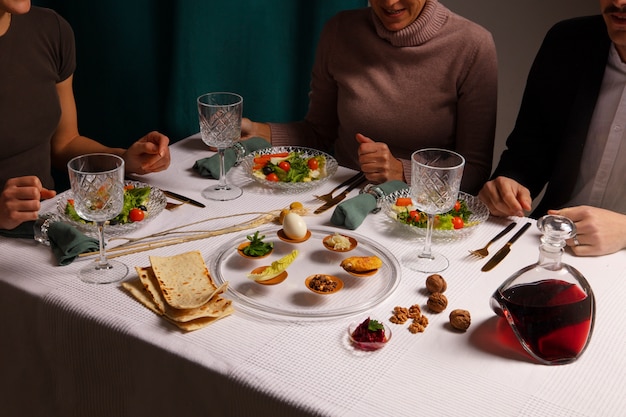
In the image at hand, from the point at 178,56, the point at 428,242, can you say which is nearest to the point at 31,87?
the point at 178,56

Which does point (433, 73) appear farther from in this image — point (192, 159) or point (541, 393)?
point (541, 393)

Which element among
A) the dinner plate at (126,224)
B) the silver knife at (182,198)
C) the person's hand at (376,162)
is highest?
the person's hand at (376,162)

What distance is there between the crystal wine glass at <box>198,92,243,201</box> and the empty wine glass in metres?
0.51

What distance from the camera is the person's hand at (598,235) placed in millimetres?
1422

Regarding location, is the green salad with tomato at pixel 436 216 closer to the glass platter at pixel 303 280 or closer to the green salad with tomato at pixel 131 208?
the glass platter at pixel 303 280

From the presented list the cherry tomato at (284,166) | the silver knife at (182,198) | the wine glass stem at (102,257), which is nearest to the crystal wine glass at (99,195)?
the wine glass stem at (102,257)

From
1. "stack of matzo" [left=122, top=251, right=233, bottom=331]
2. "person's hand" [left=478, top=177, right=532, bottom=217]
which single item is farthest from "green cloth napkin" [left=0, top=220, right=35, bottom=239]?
"person's hand" [left=478, top=177, right=532, bottom=217]

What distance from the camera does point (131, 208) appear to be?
1564 millimetres

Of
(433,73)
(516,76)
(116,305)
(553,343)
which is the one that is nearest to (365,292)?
Answer: (553,343)

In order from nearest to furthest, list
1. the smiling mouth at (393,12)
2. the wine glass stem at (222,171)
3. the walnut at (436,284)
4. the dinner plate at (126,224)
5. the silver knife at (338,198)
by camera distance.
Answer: the walnut at (436,284)
the dinner plate at (126,224)
the silver knife at (338,198)
the wine glass stem at (222,171)
the smiling mouth at (393,12)

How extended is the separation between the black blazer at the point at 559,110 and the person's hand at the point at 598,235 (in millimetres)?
450

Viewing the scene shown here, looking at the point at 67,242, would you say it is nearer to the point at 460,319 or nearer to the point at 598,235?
the point at 460,319

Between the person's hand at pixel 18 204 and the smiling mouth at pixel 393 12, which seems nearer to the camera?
the person's hand at pixel 18 204

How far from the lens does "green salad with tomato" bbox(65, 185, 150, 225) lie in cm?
153
